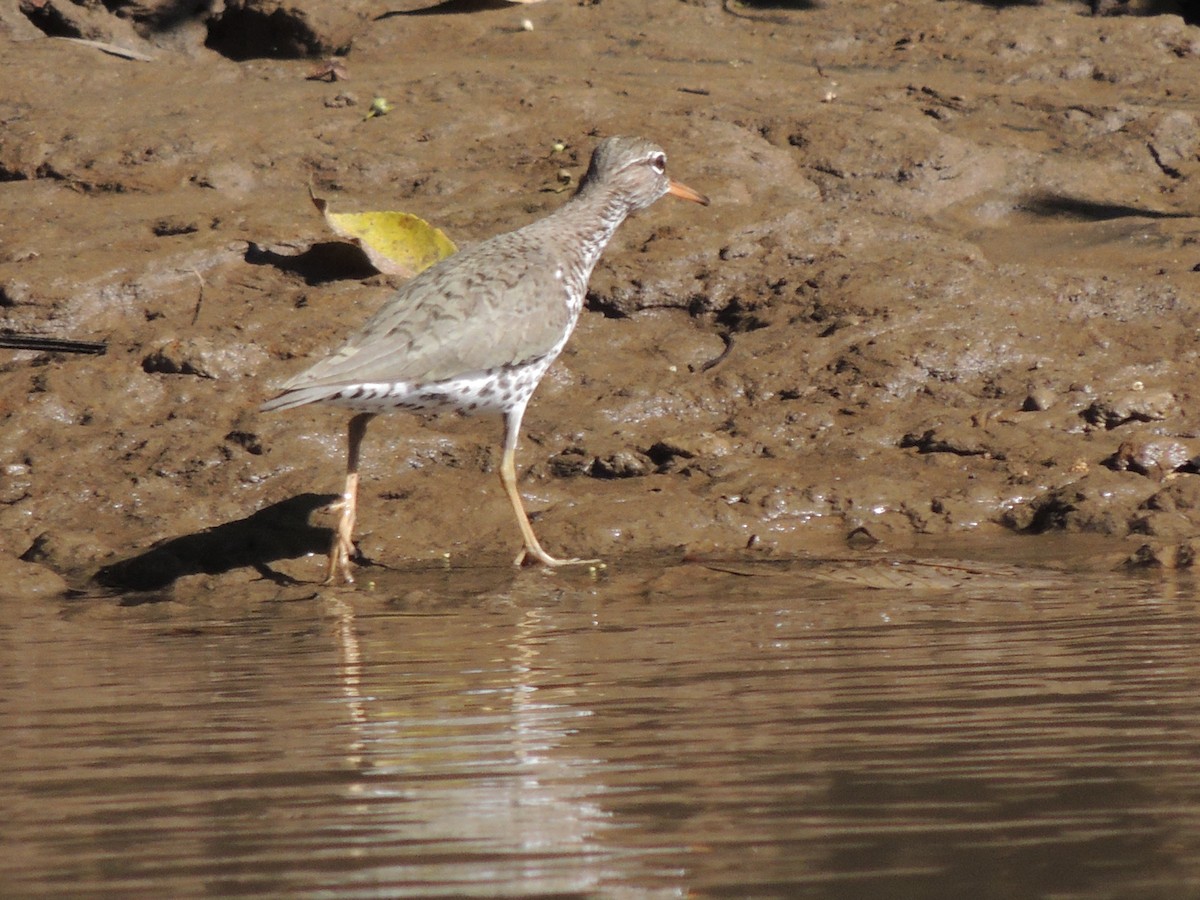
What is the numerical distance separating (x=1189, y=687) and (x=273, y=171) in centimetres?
759

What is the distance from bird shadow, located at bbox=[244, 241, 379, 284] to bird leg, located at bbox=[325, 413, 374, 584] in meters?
1.86

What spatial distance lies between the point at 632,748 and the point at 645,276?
5.91 meters

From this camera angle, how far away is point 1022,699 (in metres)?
3.79

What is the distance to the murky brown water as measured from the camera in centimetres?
251

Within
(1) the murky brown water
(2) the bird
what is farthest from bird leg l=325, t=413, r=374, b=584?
(1) the murky brown water

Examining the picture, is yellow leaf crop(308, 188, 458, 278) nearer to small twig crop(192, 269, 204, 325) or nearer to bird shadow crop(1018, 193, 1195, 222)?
small twig crop(192, 269, 204, 325)

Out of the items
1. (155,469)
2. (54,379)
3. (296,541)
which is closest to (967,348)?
(296,541)

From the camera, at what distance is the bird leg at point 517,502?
6902 millimetres

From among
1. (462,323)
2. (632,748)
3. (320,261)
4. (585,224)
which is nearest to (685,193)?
(585,224)

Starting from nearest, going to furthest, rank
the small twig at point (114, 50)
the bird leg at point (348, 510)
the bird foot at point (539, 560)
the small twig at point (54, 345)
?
the bird foot at point (539, 560)
the bird leg at point (348, 510)
the small twig at point (54, 345)
the small twig at point (114, 50)

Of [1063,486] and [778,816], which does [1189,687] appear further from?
[1063,486]

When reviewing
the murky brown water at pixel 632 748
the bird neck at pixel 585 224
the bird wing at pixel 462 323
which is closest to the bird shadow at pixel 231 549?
the bird wing at pixel 462 323

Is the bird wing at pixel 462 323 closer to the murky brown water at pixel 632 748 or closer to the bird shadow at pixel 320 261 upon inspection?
the murky brown water at pixel 632 748

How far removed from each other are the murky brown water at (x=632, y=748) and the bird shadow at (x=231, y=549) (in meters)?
1.10
